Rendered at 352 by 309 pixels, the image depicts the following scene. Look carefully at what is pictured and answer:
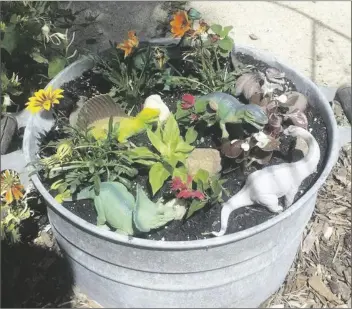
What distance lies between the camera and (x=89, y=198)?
175 cm

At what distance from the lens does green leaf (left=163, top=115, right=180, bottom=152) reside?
174cm

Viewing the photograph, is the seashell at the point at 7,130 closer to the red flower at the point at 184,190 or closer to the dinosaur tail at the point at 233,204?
the red flower at the point at 184,190

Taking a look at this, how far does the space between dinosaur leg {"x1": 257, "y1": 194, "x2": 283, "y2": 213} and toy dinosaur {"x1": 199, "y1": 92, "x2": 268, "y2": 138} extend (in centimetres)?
19

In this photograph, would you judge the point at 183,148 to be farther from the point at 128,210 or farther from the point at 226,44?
the point at 226,44

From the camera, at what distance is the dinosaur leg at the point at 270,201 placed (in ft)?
5.54

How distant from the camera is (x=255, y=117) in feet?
5.49

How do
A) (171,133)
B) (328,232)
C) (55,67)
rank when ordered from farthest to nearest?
(328,232) → (55,67) → (171,133)

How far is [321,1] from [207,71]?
1.68m

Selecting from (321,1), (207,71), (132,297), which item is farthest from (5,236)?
(321,1)

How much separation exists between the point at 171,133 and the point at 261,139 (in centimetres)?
26

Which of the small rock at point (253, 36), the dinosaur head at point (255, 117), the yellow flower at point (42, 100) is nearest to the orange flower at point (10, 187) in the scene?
the yellow flower at point (42, 100)

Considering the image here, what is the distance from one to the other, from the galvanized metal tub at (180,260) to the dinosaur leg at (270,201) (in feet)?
0.17

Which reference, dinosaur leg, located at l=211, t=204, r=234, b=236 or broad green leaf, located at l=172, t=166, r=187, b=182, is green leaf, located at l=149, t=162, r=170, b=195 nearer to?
broad green leaf, located at l=172, t=166, r=187, b=182

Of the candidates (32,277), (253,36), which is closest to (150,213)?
(32,277)
